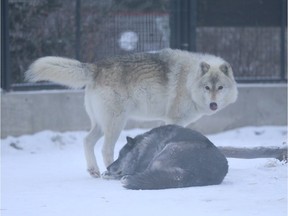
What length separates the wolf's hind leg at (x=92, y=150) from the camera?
26.2 ft

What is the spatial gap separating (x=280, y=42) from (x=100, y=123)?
15.7ft

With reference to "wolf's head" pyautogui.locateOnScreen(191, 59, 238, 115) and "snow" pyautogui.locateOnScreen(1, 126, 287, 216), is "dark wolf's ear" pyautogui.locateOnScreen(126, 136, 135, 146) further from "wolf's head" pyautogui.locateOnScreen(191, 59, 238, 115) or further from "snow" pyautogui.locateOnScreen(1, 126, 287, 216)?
"wolf's head" pyautogui.locateOnScreen(191, 59, 238, 115)

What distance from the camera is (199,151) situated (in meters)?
6.84

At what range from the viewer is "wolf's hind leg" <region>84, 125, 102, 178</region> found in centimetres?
799

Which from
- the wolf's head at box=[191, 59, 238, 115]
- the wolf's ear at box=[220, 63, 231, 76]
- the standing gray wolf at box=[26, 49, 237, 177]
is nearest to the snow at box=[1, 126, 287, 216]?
the standing gray wolf at box=[26, 49, 237, 177]

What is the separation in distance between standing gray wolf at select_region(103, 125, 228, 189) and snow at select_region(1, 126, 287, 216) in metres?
0.11

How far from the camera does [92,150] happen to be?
8.22 metres

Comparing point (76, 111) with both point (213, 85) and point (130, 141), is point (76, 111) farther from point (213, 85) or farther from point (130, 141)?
point (130, 141)

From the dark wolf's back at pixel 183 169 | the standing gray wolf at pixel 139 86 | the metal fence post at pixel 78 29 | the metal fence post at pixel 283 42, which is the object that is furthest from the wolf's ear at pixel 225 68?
the metal fence post at pixel 283 42

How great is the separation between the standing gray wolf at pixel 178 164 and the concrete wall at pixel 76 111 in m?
3.69

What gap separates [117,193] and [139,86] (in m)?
1.92

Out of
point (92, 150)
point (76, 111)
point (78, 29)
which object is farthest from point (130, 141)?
point (78, 29)

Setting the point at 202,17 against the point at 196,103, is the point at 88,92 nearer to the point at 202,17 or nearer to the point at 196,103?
the point at 196,103

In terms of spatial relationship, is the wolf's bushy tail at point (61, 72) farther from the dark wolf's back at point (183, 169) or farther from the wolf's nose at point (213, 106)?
the dark wolf's back at point (183, 169)
